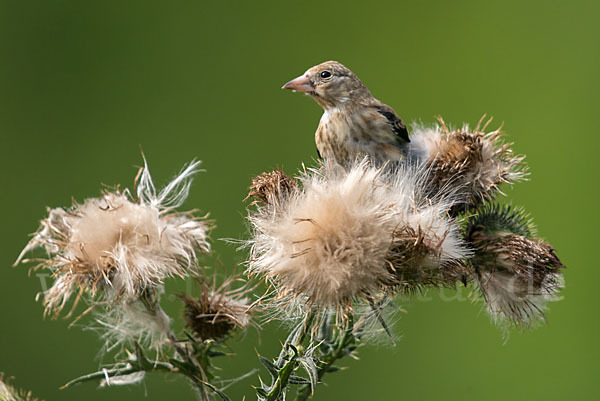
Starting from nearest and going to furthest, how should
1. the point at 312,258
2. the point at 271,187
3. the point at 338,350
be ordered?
the point at 312,258
the point at 271,187
the point at 338,350

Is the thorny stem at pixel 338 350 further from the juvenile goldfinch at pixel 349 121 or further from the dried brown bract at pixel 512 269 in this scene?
the juvenile goldfinch at pixel 349 121

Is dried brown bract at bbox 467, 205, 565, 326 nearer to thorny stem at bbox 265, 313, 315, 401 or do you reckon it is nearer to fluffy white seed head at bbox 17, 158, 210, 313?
thorny stem at bbox 265, 313, 315, 401

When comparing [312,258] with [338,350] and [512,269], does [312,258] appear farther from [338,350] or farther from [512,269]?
[512,269]

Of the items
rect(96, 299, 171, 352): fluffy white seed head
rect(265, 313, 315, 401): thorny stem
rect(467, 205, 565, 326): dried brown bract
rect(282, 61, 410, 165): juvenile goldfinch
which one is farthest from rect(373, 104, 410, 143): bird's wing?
rect(96, 299, 171, 352): fluffy white seed head

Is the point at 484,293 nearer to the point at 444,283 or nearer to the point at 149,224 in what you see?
the point at 444,283

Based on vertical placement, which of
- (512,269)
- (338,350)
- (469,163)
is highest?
(469,163)

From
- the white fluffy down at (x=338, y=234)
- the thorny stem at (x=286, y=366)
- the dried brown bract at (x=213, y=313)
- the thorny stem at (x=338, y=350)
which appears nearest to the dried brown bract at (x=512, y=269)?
the white fluffy down at (x=338, y=234)

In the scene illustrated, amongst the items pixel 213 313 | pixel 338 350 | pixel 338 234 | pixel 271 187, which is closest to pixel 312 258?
pixel 338 234

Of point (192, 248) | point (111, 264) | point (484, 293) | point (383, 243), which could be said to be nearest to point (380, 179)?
point (383, 243)
